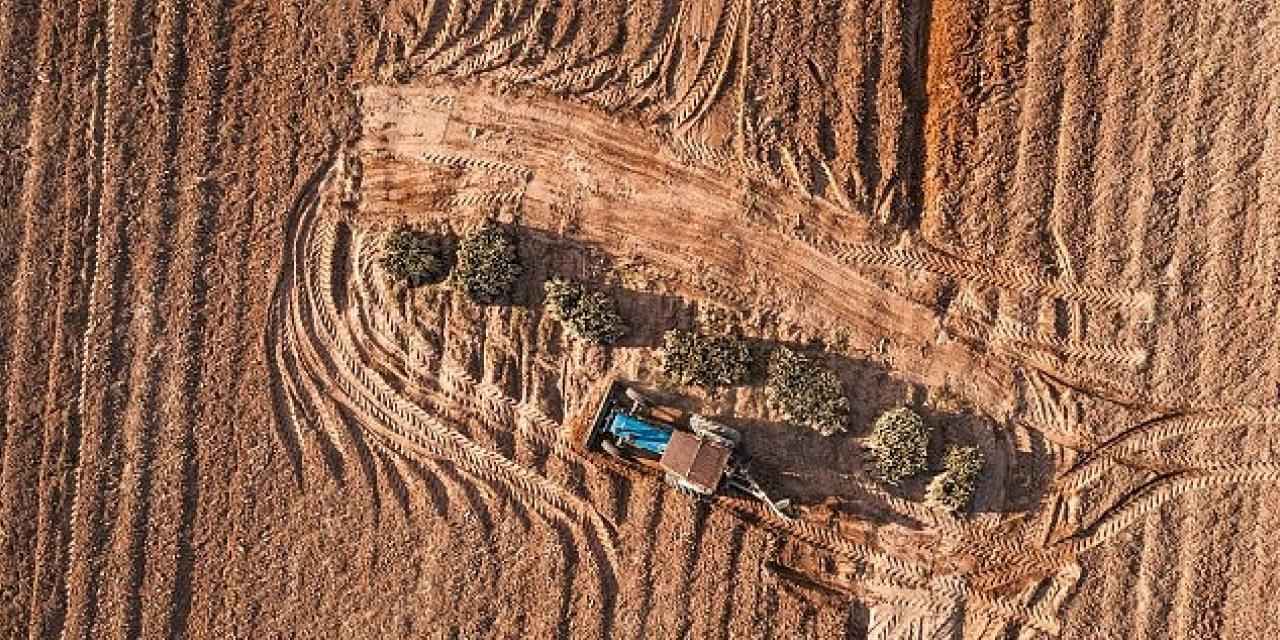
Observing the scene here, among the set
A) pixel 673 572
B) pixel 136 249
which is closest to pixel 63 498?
pixel 136 249

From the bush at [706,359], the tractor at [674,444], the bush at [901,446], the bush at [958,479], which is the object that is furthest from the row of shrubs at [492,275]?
the bush at [958,479]

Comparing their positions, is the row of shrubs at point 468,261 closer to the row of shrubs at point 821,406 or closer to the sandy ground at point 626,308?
the sandy ground at point 626,308

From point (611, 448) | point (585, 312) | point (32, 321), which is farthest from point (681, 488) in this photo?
point (32, 321)

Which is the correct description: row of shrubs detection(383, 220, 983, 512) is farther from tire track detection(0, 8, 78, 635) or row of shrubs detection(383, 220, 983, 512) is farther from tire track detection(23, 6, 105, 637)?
tire track detection(0, 8, 78, 635)

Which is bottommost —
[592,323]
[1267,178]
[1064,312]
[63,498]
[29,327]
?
[63,498]

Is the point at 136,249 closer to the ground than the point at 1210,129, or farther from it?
closer to the ground

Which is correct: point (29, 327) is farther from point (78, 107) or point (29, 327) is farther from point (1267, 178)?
point (1267, 178)
